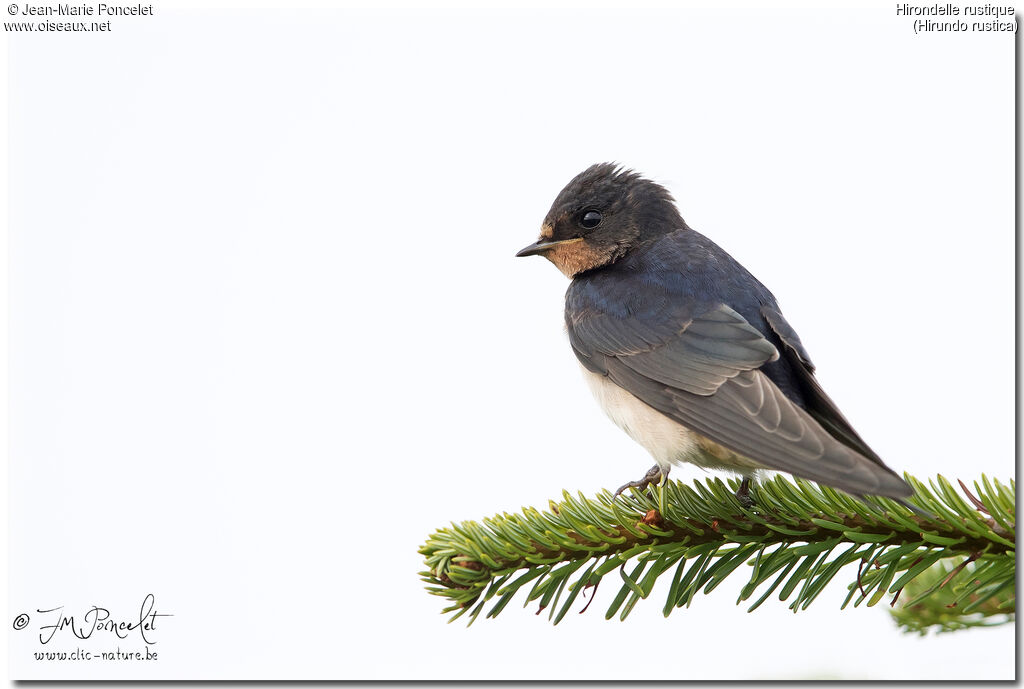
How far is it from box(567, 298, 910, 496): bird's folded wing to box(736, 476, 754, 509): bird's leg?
11 cm

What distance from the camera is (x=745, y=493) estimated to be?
92.5 inches

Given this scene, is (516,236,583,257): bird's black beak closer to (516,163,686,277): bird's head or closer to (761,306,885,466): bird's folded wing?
(516,163,686,277): bird's head

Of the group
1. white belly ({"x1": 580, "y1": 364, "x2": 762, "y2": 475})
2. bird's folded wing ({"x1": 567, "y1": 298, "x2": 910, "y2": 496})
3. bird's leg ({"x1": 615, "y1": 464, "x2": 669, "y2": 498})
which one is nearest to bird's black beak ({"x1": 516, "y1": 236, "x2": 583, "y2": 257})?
bird's folded wing ({"x1": 567, "y1": 298, "x2": 910, "y2": 496})

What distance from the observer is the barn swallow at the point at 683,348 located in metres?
2.23

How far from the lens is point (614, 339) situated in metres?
2.91

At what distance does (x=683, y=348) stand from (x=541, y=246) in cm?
86

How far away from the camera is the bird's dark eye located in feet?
11.0

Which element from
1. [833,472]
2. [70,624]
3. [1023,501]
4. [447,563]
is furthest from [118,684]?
[1023,501]

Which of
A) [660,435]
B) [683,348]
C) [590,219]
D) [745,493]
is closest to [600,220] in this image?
[590,219]

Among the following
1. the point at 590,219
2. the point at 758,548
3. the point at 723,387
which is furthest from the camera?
the point at 590,219

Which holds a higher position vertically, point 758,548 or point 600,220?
point 600,220

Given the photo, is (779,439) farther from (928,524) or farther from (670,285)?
(670,285)

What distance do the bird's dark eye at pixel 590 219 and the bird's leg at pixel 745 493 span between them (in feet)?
3.83

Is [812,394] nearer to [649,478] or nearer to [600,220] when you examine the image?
[649,478]
